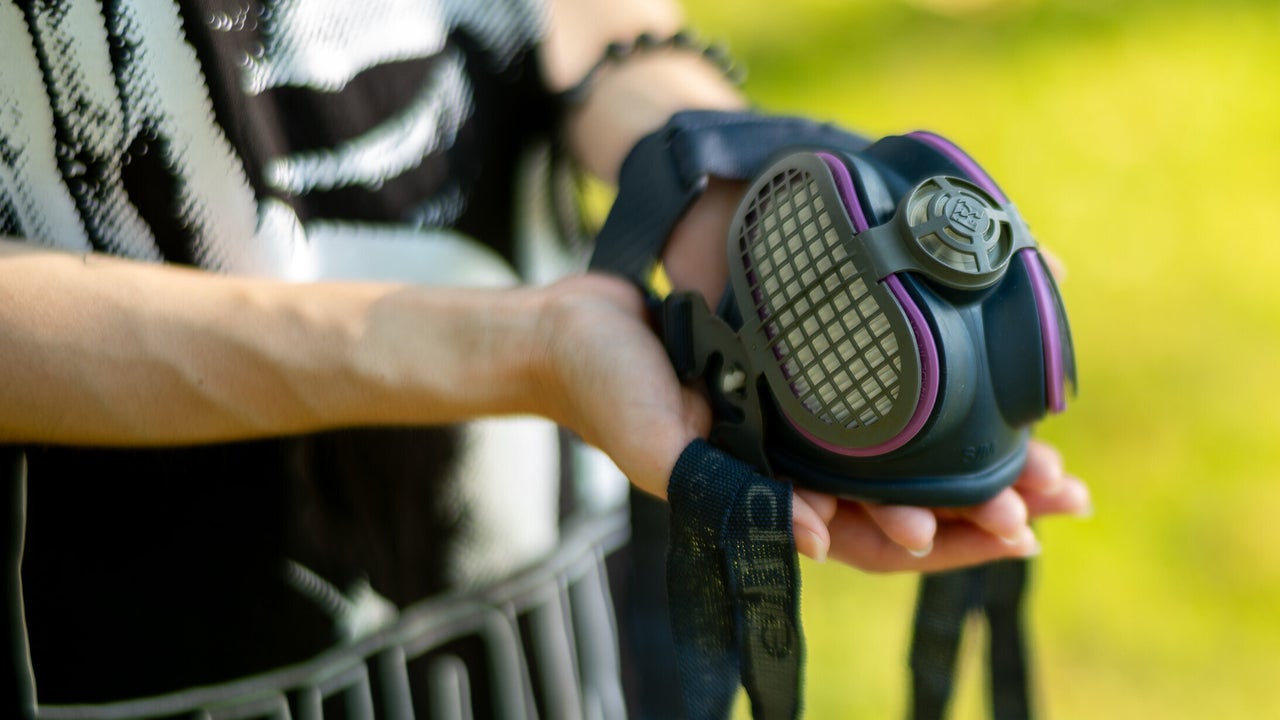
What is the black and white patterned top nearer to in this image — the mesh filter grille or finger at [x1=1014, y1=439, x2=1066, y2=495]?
the mesh filter grille

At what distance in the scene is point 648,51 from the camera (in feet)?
3.82

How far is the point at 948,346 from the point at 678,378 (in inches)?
8.8

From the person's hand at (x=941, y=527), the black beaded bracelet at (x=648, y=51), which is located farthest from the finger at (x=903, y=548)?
the black beaded bracelet at (x=648, y=51)

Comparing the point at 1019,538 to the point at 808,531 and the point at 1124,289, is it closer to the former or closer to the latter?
the point at 808,531

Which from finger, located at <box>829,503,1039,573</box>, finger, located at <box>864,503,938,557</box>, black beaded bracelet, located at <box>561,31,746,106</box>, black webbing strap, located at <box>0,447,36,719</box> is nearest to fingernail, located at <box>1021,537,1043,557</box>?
finger, located at <box>829,503,1039,573</box>

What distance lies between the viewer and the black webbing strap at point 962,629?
1037 mm

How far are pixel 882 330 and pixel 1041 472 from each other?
28 cm

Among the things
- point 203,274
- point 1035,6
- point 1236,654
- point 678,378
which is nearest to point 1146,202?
point 1035,6

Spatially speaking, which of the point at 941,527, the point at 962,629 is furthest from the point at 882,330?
the point at 962,629

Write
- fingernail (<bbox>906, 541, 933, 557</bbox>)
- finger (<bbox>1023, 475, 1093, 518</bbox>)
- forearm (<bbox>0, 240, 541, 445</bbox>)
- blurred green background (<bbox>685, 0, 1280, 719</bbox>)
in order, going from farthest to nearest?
blurred green background (<bbox>685, 0, 1280, 719</bbox>)
finger (<bbox>1023, 475, 1093, 518</bbox>)
fingernail (<bbox>906, 541, 933, 557</bbox>)
forearm (<bbox>0, 240, 541, 445</bbox>)

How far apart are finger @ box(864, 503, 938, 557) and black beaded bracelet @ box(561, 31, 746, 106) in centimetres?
49

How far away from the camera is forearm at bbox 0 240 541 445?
30.6 inches

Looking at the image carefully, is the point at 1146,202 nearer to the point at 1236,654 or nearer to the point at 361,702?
the point at 1236,654

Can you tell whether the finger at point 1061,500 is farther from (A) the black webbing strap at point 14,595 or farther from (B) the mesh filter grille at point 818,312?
(A) the black webbing strap at point 14,595
